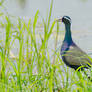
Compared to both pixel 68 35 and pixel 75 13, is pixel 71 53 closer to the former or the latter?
pixel 68 35

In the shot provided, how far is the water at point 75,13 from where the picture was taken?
6387mm

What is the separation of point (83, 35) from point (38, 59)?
3.99 metres

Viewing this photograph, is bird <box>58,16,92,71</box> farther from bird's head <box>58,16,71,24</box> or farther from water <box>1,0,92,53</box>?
water <box>1,0,92,53</box>

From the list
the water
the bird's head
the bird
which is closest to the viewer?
the bird

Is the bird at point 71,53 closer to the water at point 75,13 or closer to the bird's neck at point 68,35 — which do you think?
the bird's neck at point 68,35

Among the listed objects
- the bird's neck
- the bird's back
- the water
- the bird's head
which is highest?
the water

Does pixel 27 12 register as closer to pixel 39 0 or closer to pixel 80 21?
pixel 80 21

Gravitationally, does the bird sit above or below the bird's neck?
below

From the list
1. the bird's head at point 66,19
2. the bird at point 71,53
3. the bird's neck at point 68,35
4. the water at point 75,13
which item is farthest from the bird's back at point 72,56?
the water at point 75,13

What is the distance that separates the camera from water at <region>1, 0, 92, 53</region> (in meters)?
6.39

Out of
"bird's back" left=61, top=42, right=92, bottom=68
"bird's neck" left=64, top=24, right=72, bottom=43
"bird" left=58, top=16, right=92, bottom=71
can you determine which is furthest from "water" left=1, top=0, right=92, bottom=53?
"bird's back" left=61, top=42, right=92, bottom=68

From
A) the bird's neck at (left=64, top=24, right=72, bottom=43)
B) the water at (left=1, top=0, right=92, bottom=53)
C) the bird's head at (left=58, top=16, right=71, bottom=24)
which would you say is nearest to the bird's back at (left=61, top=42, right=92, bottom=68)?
the bird's neck at (left=64, top=24, right=72, bottom=43)

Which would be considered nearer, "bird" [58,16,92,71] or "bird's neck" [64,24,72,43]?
"bird" [58,16,92,71]

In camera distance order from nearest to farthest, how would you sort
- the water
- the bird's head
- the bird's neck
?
the bird's neck, the bird's head, the water
